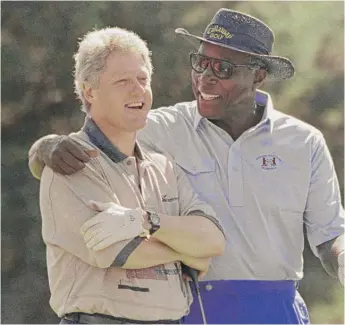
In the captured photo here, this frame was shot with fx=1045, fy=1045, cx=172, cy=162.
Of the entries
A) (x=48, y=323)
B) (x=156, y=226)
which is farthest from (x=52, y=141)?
(x=48, y=323)

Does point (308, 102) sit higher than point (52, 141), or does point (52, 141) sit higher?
point (52, 141)

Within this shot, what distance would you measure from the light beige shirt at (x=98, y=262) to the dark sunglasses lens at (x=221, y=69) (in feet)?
2.21

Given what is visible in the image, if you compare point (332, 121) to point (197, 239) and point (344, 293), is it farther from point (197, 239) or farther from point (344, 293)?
point (197, 239)

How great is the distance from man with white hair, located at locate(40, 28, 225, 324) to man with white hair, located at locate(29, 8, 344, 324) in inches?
11.9

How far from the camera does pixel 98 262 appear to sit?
119 inches

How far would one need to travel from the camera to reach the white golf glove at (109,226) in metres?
3.01

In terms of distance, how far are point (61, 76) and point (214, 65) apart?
14.1ft

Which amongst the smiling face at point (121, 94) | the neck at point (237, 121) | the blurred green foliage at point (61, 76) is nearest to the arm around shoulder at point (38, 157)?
the smiling face at point (121, 94)

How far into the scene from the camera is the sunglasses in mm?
3707

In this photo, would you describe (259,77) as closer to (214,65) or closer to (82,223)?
(214,65)

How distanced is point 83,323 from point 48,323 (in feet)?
14.7

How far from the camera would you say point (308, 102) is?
831 cm

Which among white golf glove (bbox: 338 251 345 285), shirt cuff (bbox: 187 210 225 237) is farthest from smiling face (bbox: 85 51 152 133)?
white golf glove (bbox: 338 251 345 285)

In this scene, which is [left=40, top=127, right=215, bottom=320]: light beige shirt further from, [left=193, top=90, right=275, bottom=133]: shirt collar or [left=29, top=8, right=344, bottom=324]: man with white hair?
[left=193, top=90, right=275, bottom=133]: shirt collar
